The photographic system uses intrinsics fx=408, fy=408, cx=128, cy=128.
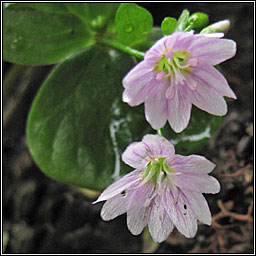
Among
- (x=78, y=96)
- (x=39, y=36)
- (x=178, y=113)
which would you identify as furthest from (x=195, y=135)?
(x=39, y=36)

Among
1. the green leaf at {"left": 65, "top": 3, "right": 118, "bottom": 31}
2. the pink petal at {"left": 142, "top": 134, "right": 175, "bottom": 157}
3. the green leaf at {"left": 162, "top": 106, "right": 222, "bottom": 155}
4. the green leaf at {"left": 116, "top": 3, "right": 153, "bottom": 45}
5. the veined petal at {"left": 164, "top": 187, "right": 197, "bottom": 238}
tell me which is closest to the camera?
the pink petal at {"left": 142, "top": 134, "right": 175, "bottom": 157}

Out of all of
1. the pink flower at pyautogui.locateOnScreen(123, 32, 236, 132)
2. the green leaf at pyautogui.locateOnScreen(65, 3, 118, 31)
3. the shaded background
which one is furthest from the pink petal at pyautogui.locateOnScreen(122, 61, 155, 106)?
the shaded background

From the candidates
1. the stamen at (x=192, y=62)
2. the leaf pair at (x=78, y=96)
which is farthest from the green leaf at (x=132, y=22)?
the stamen at (x=192, y=62)

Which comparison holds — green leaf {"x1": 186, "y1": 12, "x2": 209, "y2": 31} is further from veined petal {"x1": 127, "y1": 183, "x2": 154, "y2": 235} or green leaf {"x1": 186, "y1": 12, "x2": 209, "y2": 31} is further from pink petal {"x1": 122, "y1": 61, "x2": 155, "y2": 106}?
veined petal {"x1": 127, "y1": 183, "x2": 154, "y2": 235}

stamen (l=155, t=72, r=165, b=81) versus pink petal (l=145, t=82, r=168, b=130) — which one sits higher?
stamen (l=155, t=72, r=165, b=81)

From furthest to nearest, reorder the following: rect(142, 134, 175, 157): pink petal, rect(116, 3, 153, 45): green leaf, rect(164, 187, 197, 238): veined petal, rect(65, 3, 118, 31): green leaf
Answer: rect(65, 3, 118, 31): green leaf
rect(116, 3, 153, 45): green leaf
rect(164, 187, 197, 238): veined petal
rect(142, 134, 175, 157): pink petal

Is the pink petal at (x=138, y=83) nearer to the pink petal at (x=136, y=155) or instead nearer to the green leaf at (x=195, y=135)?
the pink petal at (x=136, y=155)

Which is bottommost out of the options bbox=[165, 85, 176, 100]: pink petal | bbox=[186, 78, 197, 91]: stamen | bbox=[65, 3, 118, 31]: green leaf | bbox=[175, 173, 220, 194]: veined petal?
bbox=[175, 173, 220, 194]: veined petal
